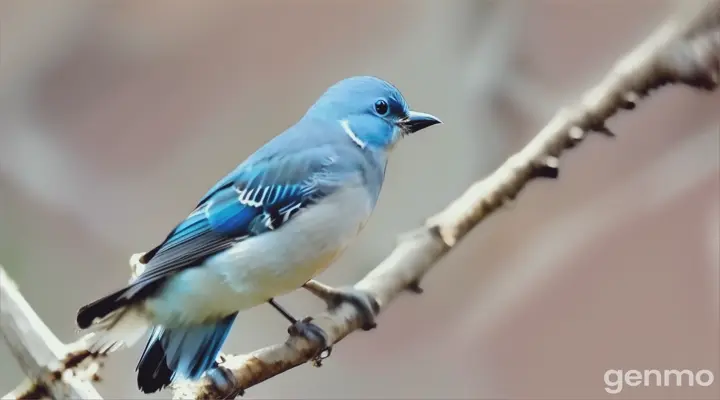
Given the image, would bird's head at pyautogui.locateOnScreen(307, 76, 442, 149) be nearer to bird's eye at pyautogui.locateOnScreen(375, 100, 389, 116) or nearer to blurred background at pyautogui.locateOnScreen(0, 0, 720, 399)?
bird's eye at pyautogui.locateOnScreen(375, 100, 389, 116)

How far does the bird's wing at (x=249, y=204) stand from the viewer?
78 cm

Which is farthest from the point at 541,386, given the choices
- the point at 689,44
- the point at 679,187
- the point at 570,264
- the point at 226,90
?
Result: the point at 226,90

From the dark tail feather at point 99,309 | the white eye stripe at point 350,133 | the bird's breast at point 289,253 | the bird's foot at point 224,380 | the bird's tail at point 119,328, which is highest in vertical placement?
the white eye stripe at point 350,133

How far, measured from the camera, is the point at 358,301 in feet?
2.83

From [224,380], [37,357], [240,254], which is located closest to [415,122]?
[240,254]

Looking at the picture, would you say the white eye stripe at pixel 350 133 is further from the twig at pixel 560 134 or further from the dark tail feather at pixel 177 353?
the dark tail feather at pixel 177 353

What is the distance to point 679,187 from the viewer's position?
99cm

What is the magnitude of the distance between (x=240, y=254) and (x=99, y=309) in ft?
0.49

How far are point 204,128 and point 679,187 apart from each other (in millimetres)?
646

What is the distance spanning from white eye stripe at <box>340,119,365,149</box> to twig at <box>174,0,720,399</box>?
0.14m

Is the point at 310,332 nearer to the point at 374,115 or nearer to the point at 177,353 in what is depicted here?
the point at 177,353

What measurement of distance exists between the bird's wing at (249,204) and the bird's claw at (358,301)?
0.13 metres

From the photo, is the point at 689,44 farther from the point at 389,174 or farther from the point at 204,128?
the point at 204,128

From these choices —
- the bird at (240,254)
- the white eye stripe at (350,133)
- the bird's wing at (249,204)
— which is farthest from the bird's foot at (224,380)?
the white eye stripe at (350,133)
